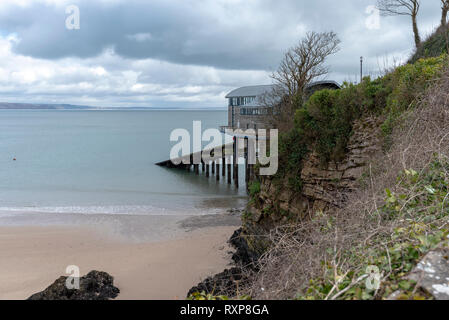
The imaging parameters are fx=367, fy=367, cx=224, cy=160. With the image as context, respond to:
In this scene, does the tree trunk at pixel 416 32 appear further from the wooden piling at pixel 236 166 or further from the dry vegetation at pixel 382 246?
the dry vegetation at pixel 382 246

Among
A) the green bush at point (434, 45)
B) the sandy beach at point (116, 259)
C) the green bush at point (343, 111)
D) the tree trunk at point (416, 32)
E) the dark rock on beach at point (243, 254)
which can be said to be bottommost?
the sandy beach at point (116, 259)

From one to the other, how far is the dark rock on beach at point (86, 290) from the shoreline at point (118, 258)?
342 mm

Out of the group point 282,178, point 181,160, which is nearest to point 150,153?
point 181,160

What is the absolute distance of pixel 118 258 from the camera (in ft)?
40.9

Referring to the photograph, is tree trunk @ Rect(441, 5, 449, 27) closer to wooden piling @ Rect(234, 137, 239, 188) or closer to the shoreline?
the shoreline

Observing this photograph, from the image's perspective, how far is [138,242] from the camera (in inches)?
578

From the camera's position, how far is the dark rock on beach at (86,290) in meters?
8.44

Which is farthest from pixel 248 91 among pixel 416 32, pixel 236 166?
pixel 416 32

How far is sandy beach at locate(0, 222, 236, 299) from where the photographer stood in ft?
32.9

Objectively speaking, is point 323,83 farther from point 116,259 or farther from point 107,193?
point 116,259

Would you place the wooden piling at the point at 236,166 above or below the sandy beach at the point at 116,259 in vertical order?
above

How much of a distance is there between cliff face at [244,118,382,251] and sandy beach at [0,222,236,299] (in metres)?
1.97

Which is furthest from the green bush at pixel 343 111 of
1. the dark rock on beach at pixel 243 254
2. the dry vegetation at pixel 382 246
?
the dry vegetation at pixel 382 246
